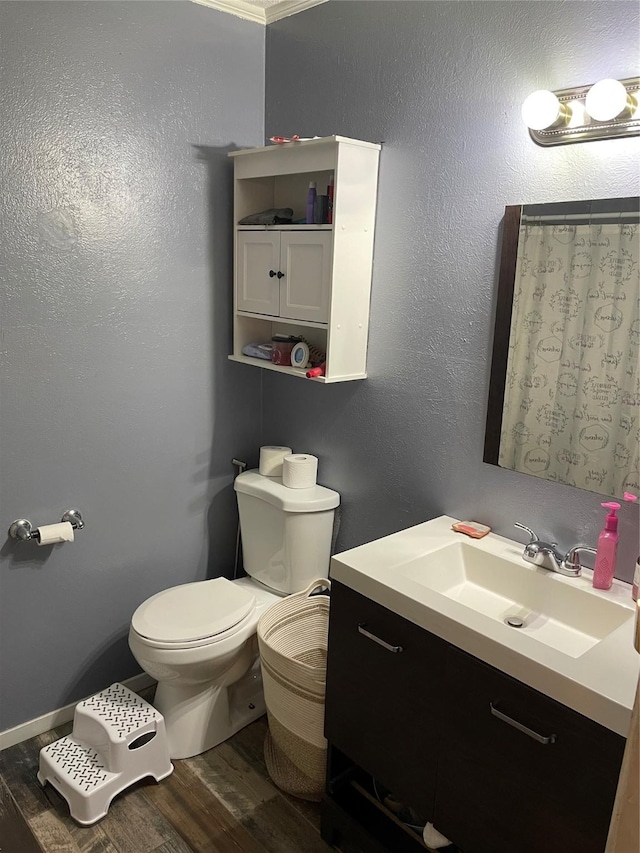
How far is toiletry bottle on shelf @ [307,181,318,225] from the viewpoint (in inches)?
84.5

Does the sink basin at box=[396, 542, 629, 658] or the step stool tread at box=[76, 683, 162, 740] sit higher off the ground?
the sink basin at box=[396, 542, 629, 658]

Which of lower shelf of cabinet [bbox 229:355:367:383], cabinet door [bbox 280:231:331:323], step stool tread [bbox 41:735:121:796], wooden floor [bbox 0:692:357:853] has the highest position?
cabinet door [bbox 280:231:331:323]

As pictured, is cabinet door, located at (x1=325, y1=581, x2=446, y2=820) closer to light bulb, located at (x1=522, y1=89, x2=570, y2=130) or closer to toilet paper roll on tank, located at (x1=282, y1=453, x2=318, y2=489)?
toilet paper roll on tank, located at (x1=282, y1=453, x2=318, y2=489)

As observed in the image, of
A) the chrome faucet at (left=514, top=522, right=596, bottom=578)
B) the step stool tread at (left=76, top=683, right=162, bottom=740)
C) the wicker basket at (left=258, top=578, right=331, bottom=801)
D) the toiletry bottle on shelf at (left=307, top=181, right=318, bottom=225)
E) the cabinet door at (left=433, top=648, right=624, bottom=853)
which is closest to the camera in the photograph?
the cabinet door at (left=433, top=648, right=624, bottom=853)

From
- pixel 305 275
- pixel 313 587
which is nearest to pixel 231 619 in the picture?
pixel 313 587

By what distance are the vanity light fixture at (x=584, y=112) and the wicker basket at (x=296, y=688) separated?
152cm

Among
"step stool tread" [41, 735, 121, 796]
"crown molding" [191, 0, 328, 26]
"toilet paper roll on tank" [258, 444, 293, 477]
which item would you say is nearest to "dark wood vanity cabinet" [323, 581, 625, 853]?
"step stool tread" [41, 735, 121, 796]

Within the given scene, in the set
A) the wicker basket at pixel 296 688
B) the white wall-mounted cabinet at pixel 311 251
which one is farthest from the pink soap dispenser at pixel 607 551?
the white wall-mounted cabinet at pixel 311 251

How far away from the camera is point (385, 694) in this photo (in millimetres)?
1648

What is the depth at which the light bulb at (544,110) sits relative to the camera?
156 cm

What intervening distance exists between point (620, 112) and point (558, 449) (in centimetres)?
79

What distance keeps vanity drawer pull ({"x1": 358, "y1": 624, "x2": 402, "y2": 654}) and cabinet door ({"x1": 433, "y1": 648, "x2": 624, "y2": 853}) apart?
15 centimetres

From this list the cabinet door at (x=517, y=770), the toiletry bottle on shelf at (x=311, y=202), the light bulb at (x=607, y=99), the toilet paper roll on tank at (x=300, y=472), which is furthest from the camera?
the toilet paper roll on tank at (x=300, y=472)

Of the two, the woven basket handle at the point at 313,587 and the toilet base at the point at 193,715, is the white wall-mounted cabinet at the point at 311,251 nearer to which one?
the woven basket handle at the point at 313,587
